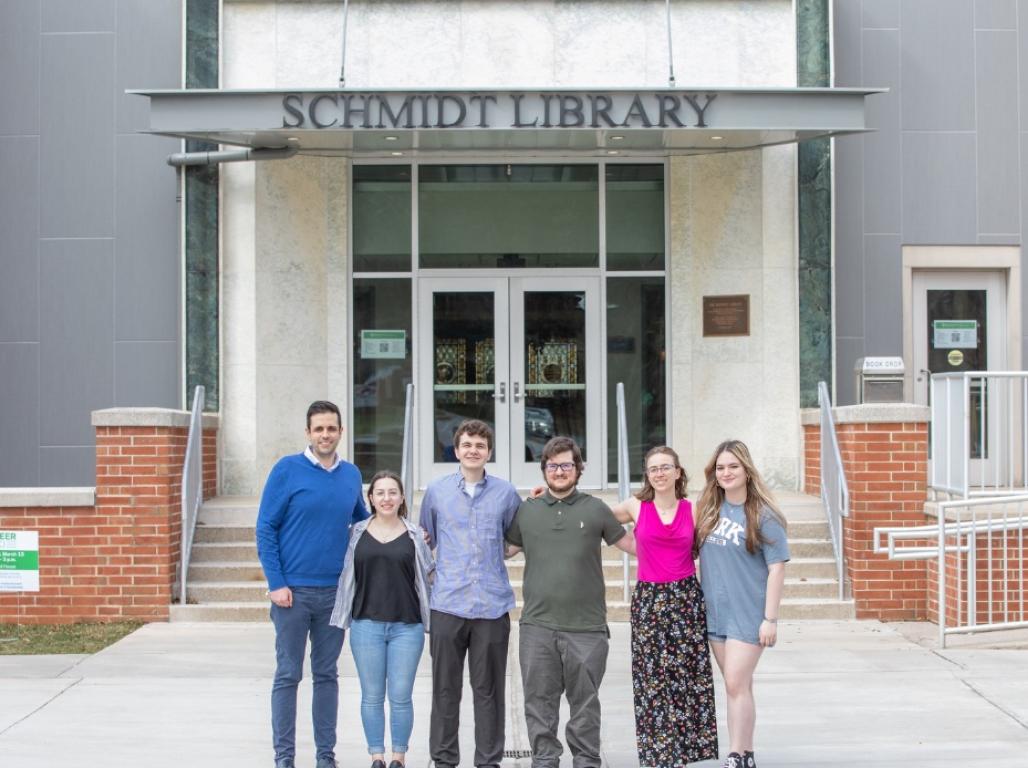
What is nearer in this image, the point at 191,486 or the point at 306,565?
the point at 306,565

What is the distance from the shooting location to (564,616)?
6.35m

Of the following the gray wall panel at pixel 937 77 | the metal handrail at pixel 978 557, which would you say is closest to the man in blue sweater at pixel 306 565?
the metal handrail at pixel 978 557

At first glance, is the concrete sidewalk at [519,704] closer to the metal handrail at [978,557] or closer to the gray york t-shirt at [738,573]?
the metal handrail at [978,557]

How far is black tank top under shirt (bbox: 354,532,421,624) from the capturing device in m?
6.38

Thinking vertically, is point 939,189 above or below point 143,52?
below

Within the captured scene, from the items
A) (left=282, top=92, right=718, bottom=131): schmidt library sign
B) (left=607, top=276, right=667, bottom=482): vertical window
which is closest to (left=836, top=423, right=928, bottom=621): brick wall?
(left=282, top=92, right=718, bottom=131): schmidt library sign

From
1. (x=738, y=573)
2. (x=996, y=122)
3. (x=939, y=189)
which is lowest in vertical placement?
(x=738, y=573)

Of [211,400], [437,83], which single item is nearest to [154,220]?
[211,400]

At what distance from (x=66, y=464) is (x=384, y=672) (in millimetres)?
8373

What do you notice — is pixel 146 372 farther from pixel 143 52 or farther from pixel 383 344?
pixel 143 52

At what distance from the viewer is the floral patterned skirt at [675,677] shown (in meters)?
6.29

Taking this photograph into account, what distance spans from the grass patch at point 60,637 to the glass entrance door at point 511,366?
4295mm

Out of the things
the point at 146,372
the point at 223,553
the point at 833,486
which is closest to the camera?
the point at 223,553

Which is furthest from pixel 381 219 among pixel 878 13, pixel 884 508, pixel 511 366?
pixel 884 508
